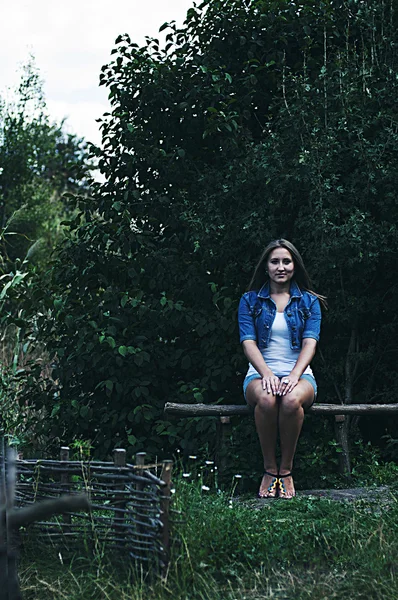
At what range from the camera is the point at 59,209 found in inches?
836

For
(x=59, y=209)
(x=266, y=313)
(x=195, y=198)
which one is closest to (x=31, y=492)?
(x=266, y=313)

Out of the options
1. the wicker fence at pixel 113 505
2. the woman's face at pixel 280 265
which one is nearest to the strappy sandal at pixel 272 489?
the wicker fence at pixel 113 505

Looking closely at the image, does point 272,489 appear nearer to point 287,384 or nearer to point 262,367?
point 287,384

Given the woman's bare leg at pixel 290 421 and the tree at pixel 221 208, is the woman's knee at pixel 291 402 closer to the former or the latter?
the woman's bare leg at pixel 290 421

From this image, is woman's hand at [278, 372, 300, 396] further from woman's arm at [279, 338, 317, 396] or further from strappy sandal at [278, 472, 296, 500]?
strappy sandal at [278, 472, 296, 500]

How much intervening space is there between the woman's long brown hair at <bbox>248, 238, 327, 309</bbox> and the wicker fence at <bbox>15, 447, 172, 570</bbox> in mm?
2002

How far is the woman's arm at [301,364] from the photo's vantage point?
18.5ft

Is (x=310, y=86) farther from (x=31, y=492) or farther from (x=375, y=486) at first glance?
(x=31, y=492)

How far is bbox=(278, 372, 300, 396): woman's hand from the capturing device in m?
5.61

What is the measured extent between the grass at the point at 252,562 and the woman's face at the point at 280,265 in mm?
1859

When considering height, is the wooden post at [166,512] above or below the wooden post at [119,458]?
below

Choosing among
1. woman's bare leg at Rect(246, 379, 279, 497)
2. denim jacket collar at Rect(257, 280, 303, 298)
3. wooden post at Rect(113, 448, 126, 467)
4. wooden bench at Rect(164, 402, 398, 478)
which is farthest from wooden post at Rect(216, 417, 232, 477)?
wooden post at Rect(113, 448, 126, 467)

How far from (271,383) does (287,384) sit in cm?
11

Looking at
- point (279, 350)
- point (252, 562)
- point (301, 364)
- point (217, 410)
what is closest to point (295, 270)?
point (279, 350)
